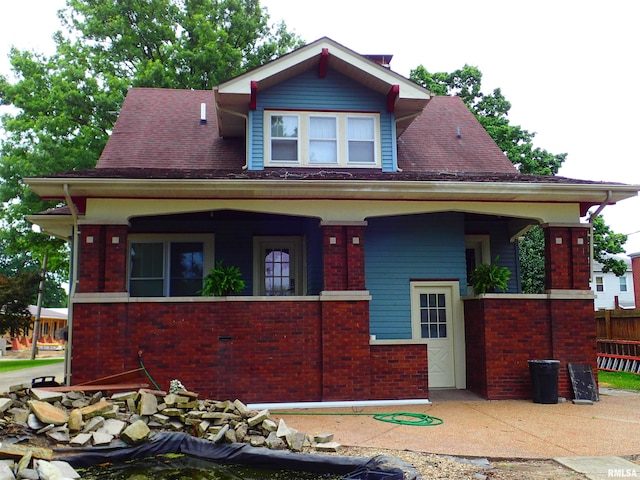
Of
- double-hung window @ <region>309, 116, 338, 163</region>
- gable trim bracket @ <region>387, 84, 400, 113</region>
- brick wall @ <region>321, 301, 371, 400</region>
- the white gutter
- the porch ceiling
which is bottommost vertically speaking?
the white gutter

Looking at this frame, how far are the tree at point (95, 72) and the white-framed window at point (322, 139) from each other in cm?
1157

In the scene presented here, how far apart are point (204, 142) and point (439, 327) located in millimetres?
6643

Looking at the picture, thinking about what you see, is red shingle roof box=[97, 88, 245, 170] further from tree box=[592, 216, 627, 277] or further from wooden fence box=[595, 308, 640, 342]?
tree box=[592, 216, 627, 277]

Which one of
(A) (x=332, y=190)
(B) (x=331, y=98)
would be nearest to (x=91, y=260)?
(A) (x=332, y=190)

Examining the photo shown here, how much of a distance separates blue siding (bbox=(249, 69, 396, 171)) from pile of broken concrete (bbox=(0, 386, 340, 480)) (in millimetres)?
6231

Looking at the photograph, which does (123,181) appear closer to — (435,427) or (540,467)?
(435,427)

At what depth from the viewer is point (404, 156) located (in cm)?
1313

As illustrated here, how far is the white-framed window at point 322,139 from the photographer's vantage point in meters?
11.7

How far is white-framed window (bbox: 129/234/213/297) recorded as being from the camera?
38.4 ft

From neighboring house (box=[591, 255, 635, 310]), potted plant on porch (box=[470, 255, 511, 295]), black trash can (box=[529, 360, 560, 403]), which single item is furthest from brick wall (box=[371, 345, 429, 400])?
neighboring house (box=[591, 255, 635, 310])

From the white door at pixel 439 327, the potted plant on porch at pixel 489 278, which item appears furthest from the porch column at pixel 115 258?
the potted plant on porch at pixel 489 278

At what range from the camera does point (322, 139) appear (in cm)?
1188

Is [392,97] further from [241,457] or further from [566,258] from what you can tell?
[241,457]

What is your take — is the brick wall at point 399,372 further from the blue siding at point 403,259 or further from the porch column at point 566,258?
the porch column at point 566,258
